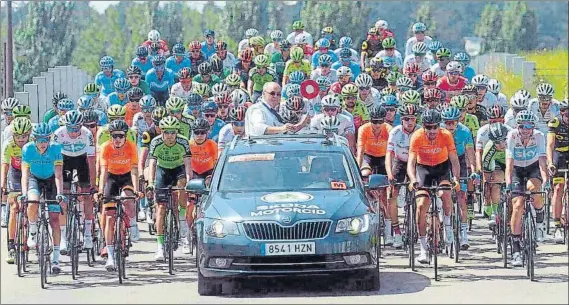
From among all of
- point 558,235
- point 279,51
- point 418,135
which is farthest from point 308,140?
point 279,51

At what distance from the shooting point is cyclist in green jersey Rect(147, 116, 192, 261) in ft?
55.7

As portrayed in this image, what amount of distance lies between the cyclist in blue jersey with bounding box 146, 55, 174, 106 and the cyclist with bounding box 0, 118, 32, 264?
27.1ft

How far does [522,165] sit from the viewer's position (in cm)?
1666

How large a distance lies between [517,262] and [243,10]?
82881mm

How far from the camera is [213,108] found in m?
19.4

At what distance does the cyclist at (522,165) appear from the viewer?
1617 centimetres

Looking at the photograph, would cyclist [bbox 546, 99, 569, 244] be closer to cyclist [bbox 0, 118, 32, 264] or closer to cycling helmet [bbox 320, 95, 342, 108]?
cycling helmet [bbox 320, 95, 342, 108]

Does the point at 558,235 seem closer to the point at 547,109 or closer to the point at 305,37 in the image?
the point at 547,109

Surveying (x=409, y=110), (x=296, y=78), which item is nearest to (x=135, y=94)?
(x=296, y=78)

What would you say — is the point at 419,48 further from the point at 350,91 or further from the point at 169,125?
the point at 169,125

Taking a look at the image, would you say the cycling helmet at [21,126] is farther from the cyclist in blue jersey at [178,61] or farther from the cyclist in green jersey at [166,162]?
the cyclist in blue jersey at [178,61]

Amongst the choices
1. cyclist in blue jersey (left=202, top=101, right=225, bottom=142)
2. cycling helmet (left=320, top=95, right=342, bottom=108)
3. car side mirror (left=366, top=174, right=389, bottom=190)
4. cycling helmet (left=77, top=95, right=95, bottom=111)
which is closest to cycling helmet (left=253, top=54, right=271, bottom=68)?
cycling helmet (left=77, top=95, right=95, bottom=111)

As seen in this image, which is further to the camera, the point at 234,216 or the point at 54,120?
the point at 54,120

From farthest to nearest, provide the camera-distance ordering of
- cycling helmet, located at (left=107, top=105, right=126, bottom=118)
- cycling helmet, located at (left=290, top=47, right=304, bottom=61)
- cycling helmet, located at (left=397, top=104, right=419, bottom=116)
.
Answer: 1. cycling helmet, located at (left=290, top=47, right=304, bottom=61)
2. cycling helmet, located at (left=107, top=105, right=126, bottom=118)
3. cycling helmet, located at (left=397, top=104, right=419, bottom=116)
